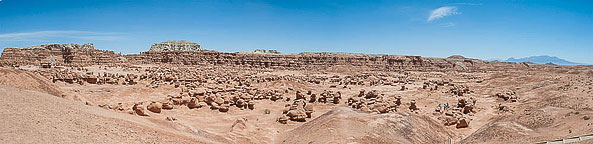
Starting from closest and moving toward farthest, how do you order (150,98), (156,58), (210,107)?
(210,107), (150,98), (156,58)

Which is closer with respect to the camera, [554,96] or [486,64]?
[554,96]

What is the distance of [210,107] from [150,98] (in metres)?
3.64

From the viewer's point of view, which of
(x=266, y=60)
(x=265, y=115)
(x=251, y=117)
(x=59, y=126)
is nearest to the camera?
(x=59, y=126)

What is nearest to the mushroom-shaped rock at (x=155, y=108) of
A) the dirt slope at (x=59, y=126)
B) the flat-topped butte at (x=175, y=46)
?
the dirt slope at (x=59, y=126)

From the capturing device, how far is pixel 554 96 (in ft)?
56.5

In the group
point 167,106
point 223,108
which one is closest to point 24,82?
point 167,106

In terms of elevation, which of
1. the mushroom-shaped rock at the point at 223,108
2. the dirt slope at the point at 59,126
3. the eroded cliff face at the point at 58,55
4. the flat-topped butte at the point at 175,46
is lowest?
the mushroom-shaped rock at the point at 223,108

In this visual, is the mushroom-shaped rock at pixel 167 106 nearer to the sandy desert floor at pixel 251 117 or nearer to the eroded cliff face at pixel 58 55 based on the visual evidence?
the sandy desert floor at pixel 251 117

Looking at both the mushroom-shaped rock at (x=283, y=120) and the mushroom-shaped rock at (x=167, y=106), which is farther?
the mushroom-shaped rock at (x=167, y=106)

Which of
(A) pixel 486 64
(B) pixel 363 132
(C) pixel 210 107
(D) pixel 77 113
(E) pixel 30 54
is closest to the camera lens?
(D) pixel 77 113

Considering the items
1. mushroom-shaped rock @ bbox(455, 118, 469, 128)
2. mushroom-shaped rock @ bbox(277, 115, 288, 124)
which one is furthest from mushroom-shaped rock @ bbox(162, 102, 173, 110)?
mushroom-shaped rock @ bbox(455, 118, 469, 128)

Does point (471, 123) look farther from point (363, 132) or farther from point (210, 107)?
point (210, 107)

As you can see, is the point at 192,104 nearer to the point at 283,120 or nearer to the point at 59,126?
the point at 283,120

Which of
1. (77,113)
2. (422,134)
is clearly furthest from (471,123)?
(77,113)
